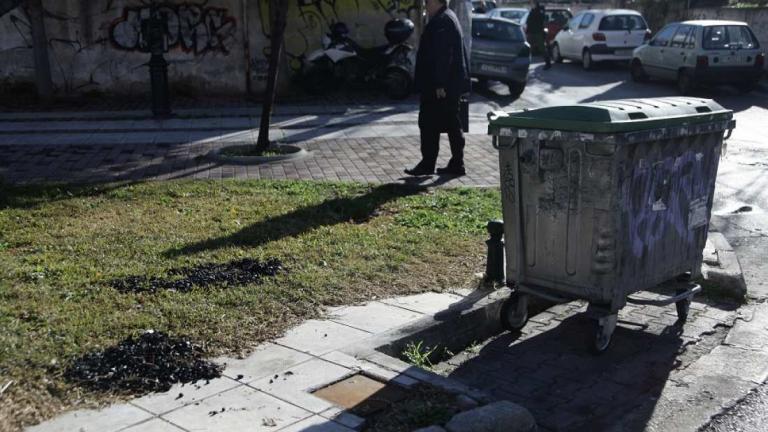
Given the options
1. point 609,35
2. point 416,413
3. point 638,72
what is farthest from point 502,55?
point 416,413

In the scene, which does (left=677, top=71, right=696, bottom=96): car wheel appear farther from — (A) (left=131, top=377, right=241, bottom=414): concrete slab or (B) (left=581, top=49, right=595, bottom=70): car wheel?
(A) (left=131, top=377, right=241, bottom=414): concrete slab

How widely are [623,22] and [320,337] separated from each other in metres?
22.4

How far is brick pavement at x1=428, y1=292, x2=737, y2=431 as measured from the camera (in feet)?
16.9

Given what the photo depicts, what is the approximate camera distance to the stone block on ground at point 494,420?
418 centimetres

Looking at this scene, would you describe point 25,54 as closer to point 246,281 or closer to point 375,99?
point 375,99

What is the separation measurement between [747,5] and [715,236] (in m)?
20.2

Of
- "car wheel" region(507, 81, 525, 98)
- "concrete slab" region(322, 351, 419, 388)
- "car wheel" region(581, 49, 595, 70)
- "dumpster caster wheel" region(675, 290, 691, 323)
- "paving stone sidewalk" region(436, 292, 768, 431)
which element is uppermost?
"car wheel" region(581, 49, 595, 70)

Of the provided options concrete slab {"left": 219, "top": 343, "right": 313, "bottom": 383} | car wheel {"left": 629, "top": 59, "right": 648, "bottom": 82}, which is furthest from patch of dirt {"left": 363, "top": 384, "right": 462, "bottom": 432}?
car wheel {"left": 629, "top": 59, "right": 648, "bottom": 82}

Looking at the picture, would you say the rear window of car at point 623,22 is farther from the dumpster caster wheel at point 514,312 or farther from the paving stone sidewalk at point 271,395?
the paving stone sidewalk at point 271,395

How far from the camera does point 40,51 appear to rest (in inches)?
669

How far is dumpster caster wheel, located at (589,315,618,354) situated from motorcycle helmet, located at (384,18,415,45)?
13.0 meters

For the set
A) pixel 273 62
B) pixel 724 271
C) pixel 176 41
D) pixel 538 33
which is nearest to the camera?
pixel 724 271

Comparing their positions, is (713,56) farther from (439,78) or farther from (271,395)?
(271,395)

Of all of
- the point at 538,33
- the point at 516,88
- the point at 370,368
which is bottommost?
the point at 370,368
